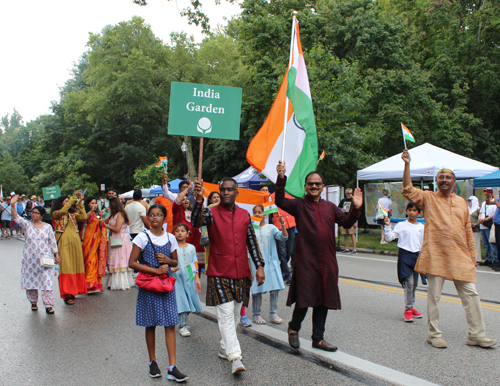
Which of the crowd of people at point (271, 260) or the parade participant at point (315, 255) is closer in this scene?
the crowd of people at point (271, 260)

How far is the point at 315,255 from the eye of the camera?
4660 mm

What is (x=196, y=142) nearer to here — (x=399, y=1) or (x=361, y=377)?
(x=399, y=1)

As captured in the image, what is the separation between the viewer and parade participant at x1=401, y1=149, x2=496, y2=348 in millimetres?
4906

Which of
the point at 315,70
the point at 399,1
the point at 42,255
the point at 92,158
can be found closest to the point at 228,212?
the point at 42,255

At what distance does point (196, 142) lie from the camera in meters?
35.8

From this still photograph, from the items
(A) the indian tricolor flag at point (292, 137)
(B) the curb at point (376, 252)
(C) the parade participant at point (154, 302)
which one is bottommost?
(B) the curb at point (376, 252)

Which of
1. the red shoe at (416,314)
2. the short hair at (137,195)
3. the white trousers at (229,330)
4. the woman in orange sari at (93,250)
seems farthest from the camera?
the short hair at (137,195)

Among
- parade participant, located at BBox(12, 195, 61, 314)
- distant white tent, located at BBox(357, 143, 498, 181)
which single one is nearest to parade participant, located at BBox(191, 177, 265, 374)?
parade participant, located at BBox(12, 195, 61, 314)

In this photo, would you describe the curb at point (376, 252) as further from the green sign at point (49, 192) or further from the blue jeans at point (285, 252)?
the green sign at point (49, 192)

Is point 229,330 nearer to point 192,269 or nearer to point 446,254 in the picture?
point 192,269

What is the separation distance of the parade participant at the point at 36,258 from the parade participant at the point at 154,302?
333cm

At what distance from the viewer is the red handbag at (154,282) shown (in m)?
4.14

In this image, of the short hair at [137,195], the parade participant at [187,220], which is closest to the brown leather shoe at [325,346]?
the parade participant at [187,220]

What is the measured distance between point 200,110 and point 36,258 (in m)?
3.58
